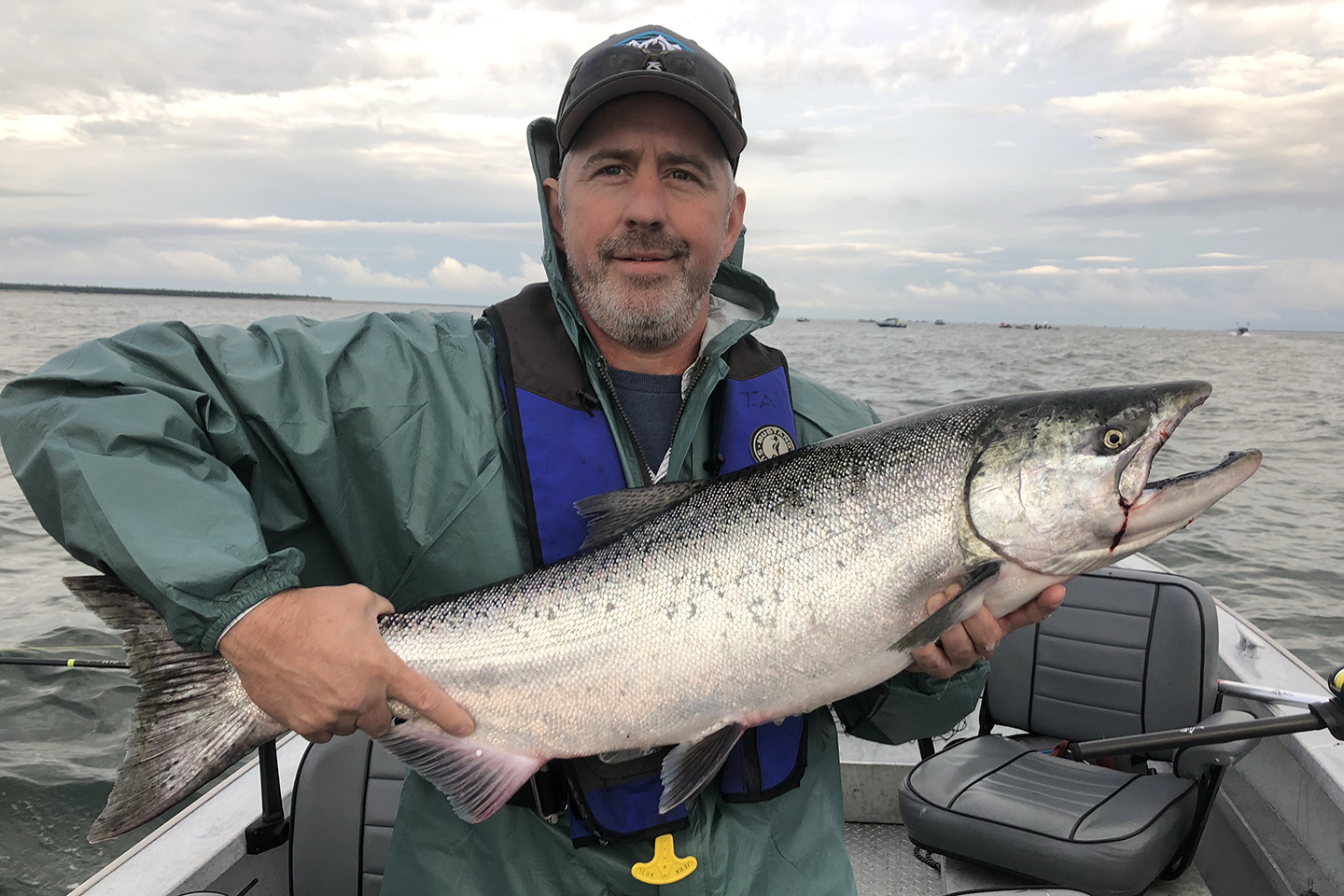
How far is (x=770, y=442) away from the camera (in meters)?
2.78

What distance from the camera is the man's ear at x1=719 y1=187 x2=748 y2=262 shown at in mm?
3137

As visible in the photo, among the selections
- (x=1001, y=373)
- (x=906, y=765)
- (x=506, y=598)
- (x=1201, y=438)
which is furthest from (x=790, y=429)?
(x=1001, y=373)

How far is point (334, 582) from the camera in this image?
8.26 feet

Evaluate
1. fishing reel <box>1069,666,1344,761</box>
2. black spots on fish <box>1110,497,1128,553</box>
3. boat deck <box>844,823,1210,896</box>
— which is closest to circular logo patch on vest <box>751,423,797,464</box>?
black spots on fish <box>1110,497,1128,553</box>

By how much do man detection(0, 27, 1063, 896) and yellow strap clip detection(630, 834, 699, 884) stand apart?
2 cm

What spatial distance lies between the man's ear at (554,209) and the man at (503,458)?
10mm

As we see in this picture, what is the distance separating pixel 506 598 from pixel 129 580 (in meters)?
0.87

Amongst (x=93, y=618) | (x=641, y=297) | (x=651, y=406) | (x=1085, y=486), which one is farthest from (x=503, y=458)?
Answer: (x=93, y=618)

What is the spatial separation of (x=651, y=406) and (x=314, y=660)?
4.34 ft

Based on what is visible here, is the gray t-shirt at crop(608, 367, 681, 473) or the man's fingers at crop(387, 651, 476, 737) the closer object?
the man's fingers at crop(387, 651, 476, 737)

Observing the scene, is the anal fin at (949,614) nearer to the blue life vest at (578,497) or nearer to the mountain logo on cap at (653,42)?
the blue life vest at (578,497)

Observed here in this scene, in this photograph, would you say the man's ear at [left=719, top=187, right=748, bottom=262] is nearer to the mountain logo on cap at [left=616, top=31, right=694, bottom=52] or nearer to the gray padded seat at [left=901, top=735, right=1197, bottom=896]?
the mountain logo on cap at [left=616, top=31, right=694, bottom=52]

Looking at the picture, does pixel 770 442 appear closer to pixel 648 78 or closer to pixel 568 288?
pixel 568 288

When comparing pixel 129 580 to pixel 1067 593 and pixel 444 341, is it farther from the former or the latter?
pixel 1067 593
